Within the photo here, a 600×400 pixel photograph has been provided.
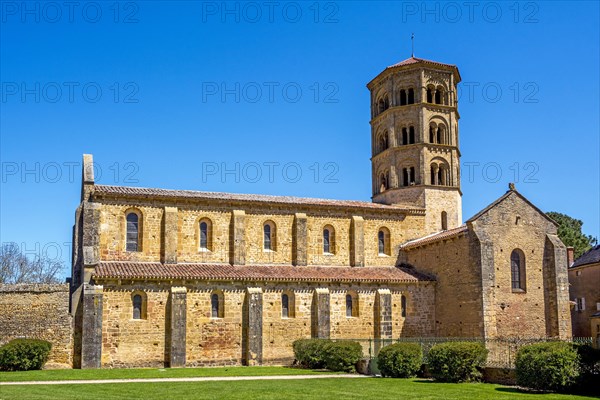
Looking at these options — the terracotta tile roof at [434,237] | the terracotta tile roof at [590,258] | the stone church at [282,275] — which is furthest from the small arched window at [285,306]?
the terracotta tile roof at [590,258]

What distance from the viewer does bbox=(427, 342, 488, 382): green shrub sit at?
80.2 ft

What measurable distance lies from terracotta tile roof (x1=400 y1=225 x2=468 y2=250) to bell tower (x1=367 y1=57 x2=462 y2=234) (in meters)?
2.10

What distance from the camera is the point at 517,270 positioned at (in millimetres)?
36281

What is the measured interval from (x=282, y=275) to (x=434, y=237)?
9.48 metres

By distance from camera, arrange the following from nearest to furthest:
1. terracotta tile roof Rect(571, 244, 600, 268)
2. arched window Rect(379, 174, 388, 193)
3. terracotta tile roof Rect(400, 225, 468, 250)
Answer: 1. terracotta tile roof Rect(400, 225, 468, 250)
2. arched window Rect(379, 174, 388, 193)
3. terracotta tile roof Rect(571, 244, 600, 268)

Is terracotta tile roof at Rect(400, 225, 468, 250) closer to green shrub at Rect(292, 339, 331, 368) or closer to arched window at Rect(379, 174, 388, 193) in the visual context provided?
arched window at Rect(379, 174, 388, 193)

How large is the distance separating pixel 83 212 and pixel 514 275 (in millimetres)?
23300

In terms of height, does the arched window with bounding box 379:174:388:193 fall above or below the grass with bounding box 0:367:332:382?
above

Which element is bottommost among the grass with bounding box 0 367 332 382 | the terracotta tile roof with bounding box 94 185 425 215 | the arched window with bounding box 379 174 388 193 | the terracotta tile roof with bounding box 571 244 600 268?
the grass with bounding box 0 367 332 382

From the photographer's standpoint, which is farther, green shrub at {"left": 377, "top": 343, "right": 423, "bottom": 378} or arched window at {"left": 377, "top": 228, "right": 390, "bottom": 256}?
arched window at {"left": 377, "top": 228, "right": 390, "bottom": 256}

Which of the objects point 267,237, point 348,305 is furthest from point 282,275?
point 348,305

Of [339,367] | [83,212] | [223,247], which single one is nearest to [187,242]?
[223,247]

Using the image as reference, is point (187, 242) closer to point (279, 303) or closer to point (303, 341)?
point (279, 303)

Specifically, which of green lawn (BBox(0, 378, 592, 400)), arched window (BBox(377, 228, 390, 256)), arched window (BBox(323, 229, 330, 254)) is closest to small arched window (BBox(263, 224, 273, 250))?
arched window (BBox(323, 229, 330, 254))
